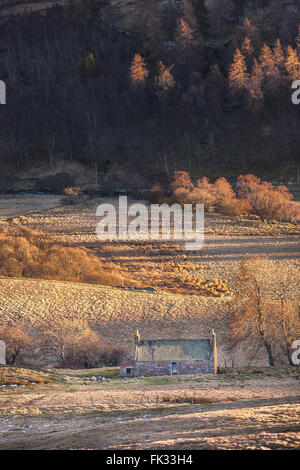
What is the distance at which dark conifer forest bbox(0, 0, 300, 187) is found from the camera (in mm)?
90188

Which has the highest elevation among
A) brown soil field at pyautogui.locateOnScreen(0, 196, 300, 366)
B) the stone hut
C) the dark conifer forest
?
the dark conifer forest

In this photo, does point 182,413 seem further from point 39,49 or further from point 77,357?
point 39,49

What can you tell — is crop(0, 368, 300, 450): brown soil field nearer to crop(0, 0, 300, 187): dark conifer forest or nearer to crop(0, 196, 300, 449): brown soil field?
crop(0, 196, 300, 449): brown soil field

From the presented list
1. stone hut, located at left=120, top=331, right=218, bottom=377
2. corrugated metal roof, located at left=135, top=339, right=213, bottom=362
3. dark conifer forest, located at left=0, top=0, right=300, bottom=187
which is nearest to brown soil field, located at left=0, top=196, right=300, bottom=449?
stone hut, located at left=120, top=331, right=218, bottom=377

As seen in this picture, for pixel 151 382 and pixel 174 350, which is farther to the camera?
pixel 174 350

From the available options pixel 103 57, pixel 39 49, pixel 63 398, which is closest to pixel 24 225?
pixel 63 398

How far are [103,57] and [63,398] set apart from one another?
356 feet

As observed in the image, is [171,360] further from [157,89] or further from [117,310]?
[157,89]

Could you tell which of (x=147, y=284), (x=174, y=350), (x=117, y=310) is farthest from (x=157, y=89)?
(x=174, y=350)

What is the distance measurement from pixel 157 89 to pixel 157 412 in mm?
93876

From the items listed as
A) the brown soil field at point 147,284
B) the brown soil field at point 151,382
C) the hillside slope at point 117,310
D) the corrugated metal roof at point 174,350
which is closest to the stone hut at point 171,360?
the corrugated metal roof at point 174,350

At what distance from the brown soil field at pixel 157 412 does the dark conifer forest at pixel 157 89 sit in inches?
2500

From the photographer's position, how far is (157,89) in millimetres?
101562

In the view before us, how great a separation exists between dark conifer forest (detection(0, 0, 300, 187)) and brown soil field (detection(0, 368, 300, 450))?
63512 millimetres
